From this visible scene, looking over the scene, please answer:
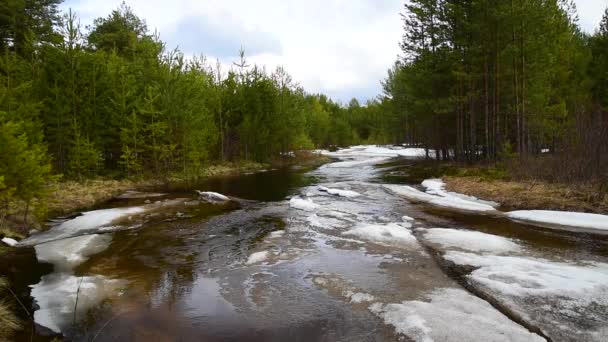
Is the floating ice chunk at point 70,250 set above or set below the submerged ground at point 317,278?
above

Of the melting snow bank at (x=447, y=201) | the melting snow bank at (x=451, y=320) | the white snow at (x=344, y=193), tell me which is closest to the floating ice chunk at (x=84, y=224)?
the white snow at (x=344, y=193)

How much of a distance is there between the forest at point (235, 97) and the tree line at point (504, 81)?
9 cm

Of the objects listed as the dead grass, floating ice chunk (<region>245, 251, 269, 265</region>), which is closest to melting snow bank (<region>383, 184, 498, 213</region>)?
the dead grass

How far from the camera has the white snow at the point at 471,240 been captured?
8852 millimetres

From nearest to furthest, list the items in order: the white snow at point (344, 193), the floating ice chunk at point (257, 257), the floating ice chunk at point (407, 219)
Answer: the floating ice chunk at point (257, 257), the floating ice chunk at point (407, 219), the white snow at point (344, 193)

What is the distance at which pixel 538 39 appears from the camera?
20.3 metres

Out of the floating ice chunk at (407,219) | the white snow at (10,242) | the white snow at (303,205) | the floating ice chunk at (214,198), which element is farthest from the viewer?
the floating ice chunk at (214,198)

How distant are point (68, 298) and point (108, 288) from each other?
2.10 feet

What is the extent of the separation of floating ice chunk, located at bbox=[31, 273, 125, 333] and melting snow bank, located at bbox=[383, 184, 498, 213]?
36.8 feet

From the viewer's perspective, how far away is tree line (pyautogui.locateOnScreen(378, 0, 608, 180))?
15427mm

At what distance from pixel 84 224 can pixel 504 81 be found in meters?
23.7

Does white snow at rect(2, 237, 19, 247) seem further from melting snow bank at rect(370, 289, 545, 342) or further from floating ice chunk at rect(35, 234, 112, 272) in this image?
melting snow bank at rect(370, 289, 545, 342)

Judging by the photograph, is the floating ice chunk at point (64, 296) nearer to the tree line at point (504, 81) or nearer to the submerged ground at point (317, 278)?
the submerged ground at point (317, 278)

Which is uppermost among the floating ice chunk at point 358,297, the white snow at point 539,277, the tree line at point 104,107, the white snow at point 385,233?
the tree line at point 104,107
